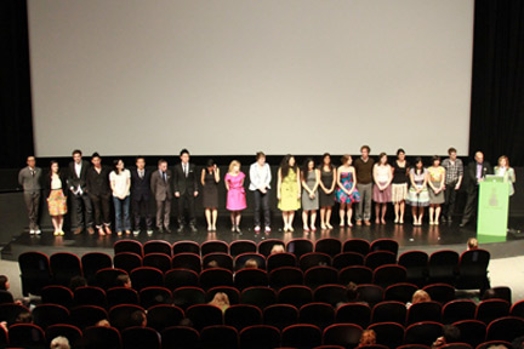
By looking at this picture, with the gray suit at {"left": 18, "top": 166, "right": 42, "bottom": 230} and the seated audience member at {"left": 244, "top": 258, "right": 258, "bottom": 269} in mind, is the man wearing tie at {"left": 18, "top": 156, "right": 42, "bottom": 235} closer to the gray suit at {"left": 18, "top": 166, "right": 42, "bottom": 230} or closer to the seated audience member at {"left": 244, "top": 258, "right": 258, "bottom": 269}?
the gray suit at {"left": 18, "top": 166, "right": 42, "bottom": 230}

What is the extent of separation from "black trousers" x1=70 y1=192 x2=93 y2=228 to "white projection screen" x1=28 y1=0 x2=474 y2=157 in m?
1.57

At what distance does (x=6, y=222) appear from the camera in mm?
10414

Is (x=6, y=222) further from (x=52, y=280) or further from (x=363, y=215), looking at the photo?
(x=363, y=215)

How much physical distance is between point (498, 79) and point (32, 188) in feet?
30.7

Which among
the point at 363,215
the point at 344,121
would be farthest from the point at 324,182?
the point at 344,121

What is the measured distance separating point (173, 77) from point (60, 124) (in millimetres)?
2402

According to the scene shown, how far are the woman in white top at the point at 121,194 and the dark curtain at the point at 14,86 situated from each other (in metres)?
2.69

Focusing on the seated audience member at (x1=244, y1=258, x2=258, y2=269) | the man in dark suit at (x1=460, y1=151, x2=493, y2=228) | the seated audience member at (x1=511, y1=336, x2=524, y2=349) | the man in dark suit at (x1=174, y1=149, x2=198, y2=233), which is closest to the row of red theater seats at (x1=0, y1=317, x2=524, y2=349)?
the seated audience member at (x1=511, y1=336, x2=524, y2=349)

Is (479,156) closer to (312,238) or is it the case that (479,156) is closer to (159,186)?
(312,238)

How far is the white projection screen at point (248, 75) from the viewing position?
10.9 meters

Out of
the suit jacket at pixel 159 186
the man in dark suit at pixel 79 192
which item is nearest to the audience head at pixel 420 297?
the suit jacket at pixel 159 186

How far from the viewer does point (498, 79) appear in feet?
38.3

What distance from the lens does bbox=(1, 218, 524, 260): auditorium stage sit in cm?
902

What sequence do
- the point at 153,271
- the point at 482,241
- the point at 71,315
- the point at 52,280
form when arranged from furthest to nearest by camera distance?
the point at 482,241
the point at 52,280
the point at 153,271
the point at 71,315
